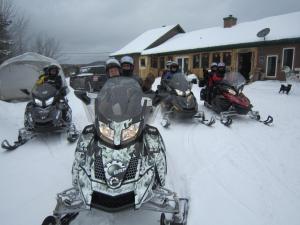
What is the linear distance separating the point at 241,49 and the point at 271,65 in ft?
7.10

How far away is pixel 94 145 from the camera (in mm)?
2449

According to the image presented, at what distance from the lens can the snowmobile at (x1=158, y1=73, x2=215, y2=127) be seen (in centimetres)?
588

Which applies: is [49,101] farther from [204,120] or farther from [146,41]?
[146,41]

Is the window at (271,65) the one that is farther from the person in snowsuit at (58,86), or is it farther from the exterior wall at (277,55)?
the person in snowsuit at (58,86)

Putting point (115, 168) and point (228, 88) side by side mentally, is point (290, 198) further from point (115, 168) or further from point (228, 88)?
point (228, 88)

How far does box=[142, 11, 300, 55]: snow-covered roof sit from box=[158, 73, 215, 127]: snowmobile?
1019 centimetres

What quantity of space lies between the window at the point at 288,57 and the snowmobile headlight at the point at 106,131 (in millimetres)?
14253

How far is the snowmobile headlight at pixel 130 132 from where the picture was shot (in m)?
2.37

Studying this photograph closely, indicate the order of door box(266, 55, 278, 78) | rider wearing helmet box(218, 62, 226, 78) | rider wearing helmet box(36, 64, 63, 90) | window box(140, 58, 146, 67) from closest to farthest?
rider wearing helmet box(36, 64, 63, 90) < rider wearing helmet box(218, 62, 226, 78) < door box(266, 55, 278, 78) < window box(140, 58, 146, 67)

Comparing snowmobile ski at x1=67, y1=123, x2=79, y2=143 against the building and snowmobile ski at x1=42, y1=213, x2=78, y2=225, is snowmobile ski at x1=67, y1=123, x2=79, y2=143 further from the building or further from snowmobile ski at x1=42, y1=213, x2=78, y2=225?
the building

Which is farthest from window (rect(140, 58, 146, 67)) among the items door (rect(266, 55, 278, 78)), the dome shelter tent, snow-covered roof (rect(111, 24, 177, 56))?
the dome shelter tent

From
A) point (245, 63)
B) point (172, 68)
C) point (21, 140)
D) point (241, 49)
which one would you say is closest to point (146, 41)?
point (245, 63)

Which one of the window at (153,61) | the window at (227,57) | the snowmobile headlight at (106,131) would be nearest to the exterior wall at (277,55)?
the window at (227,57)

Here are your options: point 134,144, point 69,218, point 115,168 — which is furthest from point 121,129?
point 69,218
